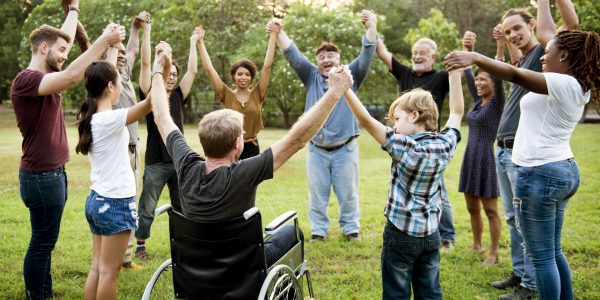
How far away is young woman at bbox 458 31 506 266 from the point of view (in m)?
4.37

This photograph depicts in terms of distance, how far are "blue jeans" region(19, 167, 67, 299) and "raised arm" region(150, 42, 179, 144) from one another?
3.39ft

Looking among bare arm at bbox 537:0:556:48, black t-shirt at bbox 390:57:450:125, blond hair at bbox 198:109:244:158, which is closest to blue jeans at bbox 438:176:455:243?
black t-shirt at bbox 390:57:450:125

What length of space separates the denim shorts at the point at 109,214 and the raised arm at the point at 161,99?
21.2 inches

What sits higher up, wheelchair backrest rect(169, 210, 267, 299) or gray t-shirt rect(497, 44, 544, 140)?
gray t-shirt rect(497, 44, 544, 140)

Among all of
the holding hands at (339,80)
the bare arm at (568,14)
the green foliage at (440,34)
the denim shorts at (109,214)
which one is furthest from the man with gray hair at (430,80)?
the green foliage at (440,34)

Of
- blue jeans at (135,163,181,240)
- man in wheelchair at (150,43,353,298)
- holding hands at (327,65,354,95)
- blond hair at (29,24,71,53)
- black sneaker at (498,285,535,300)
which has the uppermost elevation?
blond hair at (29,24,71,53)

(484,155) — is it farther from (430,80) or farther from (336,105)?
(336,105)

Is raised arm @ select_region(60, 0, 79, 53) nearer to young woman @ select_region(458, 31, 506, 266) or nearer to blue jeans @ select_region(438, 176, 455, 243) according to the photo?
young woman @ select_region(458, 31, 506, 266)

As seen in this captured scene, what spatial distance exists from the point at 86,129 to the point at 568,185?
278cm

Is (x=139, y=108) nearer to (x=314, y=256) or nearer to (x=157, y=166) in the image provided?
(x=157, y=166)

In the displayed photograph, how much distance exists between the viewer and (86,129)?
2.94 m

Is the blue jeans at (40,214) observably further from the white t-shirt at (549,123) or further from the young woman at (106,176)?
the white t-shirt at (549,123)

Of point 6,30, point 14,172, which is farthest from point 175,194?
point 6,30

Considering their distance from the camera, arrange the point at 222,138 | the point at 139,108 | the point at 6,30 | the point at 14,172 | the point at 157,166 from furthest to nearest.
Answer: the point at 6,30 → the point at 14,172 → the point at 157,166 → the point at 139,108 → the point at 222,138
